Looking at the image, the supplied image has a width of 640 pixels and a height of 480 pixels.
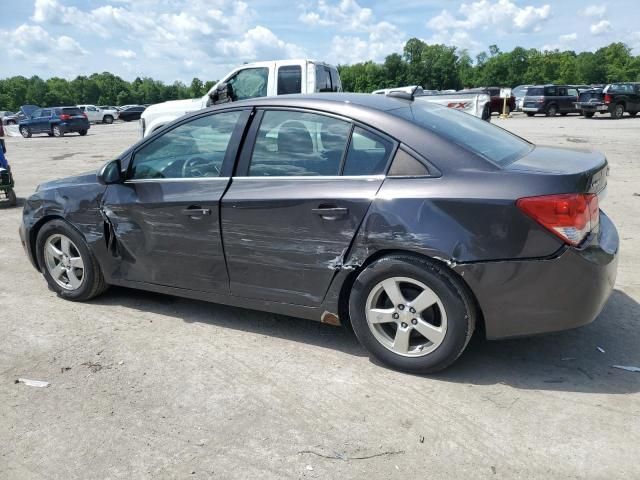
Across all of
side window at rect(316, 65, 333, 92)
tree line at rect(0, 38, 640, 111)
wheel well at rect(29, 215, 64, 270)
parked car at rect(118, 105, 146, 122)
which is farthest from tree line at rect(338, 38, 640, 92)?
wheel well at rect(29, 215, 64, 270)

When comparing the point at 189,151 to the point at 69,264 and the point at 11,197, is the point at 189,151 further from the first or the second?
the point at 11,197

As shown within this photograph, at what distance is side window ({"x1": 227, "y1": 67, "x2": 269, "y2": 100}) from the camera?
11.1 m

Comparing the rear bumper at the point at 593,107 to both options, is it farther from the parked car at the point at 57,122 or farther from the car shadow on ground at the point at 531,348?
the car shadow on ground at the point at 531,348

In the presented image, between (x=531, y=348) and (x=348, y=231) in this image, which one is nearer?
(x=348, y=231)

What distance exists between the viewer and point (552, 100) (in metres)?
31.8

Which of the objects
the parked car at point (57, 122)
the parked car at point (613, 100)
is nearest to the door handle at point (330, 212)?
the parked car at point (613, 100)

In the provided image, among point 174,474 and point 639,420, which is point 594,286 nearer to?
point 639,420

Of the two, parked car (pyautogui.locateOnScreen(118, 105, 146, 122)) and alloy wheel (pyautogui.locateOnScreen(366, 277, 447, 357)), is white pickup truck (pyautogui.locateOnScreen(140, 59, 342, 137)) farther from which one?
parked car (pyautogui.locateOnScreen(118, 105, 146, 122))

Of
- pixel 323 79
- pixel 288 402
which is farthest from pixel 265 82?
pixel 288 402

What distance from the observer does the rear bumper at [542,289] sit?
116 inches

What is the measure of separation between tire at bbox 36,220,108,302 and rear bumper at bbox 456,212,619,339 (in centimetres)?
298

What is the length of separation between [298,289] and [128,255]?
1.49m

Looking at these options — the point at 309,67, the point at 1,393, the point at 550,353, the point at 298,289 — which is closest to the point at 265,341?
the point at 298,289

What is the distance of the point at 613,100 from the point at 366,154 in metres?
28.8
